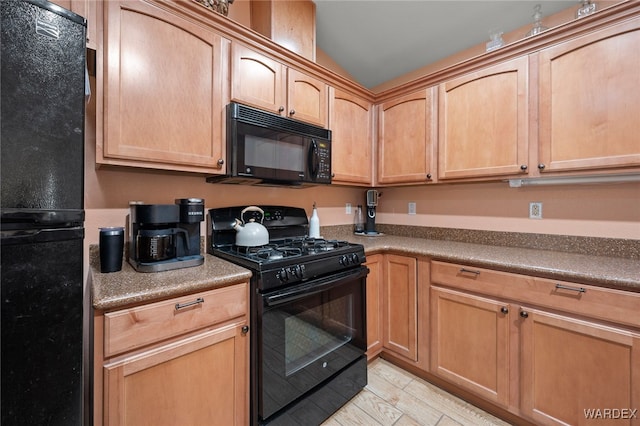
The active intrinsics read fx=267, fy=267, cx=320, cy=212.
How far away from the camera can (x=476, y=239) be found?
212 cm

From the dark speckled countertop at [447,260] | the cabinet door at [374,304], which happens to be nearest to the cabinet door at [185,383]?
the dark speckled countertop at [447,260]

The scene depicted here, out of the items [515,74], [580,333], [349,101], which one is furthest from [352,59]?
[580,333]

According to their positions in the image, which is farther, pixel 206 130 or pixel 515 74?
pixel 515 74

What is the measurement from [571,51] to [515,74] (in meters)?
0.26

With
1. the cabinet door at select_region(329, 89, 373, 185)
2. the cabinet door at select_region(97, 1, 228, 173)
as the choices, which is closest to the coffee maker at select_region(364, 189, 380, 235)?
the cabinet door at select_region(329, 89, 373, 185)

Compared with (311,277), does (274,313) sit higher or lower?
lower

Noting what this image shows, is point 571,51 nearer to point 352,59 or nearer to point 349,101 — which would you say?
point 349,101

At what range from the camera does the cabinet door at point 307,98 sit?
180 centimetres

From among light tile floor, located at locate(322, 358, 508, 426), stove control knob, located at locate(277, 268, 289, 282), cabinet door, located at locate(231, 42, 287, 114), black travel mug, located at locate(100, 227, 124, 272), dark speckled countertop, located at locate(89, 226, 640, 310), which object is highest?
cabinet door, located at locate(231, 42, 287, 114)

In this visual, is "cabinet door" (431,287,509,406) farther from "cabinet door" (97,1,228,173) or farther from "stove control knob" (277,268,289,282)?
"cabinet door" (97,1,228,173)

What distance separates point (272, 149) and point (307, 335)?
110 centimetres

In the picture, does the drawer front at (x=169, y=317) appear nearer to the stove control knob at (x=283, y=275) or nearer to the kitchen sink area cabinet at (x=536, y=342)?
the stove control knob at (x=283, y=275)

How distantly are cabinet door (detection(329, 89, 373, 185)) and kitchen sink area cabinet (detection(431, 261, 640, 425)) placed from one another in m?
0.99

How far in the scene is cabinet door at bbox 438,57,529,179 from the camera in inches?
66.7
